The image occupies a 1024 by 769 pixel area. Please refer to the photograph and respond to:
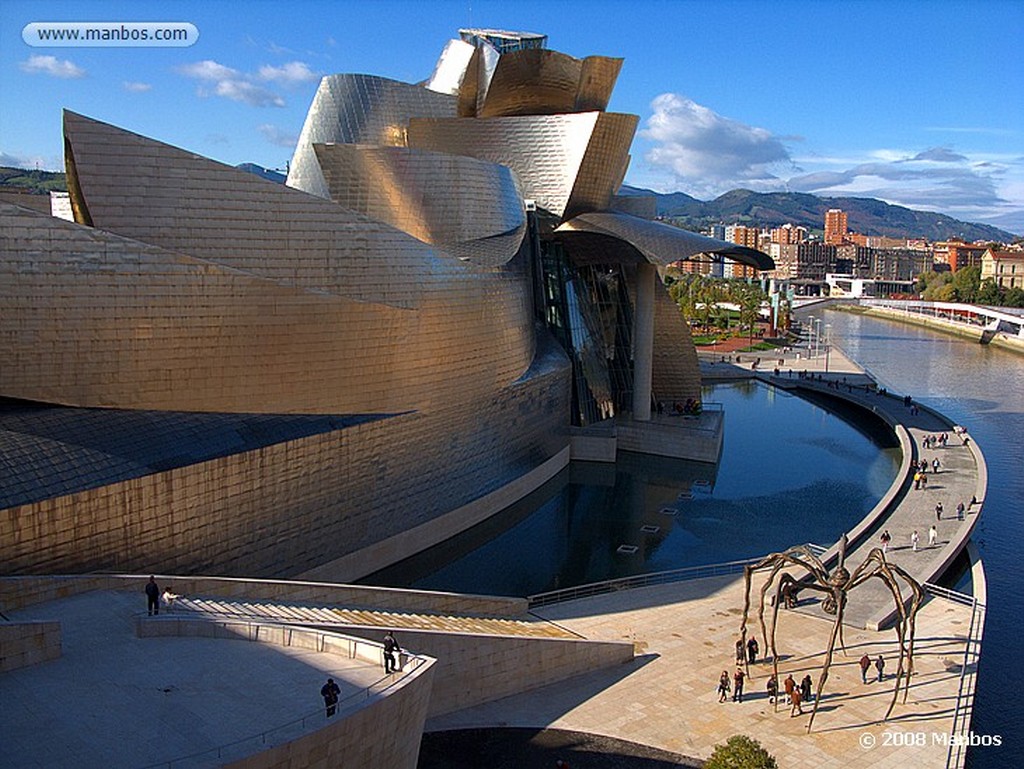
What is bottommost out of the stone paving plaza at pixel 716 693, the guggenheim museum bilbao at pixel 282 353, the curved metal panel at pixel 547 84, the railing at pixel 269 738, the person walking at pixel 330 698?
the stone paving plaza at pixel 716 693

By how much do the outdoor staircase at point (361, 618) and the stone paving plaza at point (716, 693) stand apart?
1359mm

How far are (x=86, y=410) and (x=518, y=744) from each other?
34.5ft

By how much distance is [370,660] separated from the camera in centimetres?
1364

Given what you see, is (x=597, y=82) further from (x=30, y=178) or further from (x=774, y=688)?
(x=30, y=178)

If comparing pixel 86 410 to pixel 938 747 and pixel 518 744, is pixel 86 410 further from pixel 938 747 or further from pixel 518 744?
pixel 938 747

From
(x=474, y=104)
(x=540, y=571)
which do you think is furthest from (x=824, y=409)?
(x=540, y=571)

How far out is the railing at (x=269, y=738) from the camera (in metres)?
10.3

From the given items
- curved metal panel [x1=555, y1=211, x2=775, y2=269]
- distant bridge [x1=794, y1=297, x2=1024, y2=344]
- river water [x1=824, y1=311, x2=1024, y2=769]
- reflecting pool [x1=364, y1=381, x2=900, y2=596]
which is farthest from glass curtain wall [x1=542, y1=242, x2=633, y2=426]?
distant bridge [x1=794, y1=297, x2=1024, y2=344]

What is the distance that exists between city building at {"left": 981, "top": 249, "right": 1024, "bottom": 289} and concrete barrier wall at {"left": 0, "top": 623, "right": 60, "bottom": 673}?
13780 centimetres

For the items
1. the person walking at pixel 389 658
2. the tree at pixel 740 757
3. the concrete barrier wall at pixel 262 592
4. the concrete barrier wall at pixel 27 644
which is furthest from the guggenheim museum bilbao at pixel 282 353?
the tree at pixel 740 757

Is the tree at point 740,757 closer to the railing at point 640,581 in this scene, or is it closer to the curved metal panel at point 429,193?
the railing at point 640,581

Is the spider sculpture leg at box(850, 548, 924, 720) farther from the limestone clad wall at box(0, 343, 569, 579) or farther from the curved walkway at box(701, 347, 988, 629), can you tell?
the limestone clad wall at box(0, 343, 569, 579)

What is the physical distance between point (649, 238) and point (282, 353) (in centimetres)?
1932

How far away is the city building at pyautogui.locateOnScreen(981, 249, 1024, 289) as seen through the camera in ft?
418
